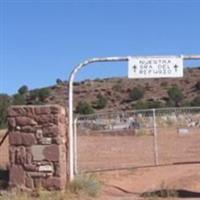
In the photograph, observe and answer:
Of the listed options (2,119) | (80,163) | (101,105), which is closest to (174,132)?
(80,163)

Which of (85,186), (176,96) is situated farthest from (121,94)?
(85,186)

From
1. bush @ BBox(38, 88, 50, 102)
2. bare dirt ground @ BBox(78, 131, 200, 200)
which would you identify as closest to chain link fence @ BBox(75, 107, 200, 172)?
bare dirt ground @ BBox(78, 131, 200, 200)

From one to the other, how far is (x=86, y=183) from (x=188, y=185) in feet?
8.06

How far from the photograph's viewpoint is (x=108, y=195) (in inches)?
639

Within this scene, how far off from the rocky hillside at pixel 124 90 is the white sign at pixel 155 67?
5161 cm

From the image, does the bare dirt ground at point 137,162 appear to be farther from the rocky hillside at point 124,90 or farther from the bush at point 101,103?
the bush at point 101,103

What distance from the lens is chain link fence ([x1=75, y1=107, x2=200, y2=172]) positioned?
2241cm

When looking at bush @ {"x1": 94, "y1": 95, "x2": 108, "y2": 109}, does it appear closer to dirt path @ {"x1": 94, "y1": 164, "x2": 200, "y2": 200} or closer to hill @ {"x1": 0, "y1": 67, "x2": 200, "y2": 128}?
hill @ {"x1": 0, "y1": 67, "x2": 200, "y2": 128}

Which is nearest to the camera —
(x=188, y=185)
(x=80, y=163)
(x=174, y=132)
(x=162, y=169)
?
(x=188, y=185)

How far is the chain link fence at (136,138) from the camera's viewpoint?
73.5 feet

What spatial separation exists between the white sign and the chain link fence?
15.5ft

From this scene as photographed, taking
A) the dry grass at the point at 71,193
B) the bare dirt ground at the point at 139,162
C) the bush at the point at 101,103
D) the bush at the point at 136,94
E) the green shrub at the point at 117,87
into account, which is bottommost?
the dry grass at the point at 71,193

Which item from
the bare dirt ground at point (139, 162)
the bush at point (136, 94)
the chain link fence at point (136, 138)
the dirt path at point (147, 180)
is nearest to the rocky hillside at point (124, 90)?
the bush at point (136, 94)

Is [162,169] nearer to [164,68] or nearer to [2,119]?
[164,68]
